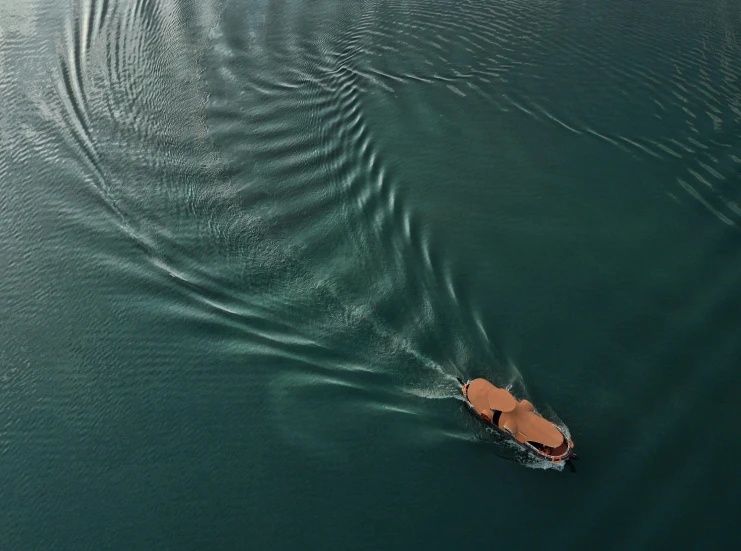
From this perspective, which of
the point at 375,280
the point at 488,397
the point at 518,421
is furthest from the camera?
the point at 375,280

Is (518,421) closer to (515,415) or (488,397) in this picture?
(515,415)

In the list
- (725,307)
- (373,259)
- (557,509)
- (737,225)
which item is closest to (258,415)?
(373,259)

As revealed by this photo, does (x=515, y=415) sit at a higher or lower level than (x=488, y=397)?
lower

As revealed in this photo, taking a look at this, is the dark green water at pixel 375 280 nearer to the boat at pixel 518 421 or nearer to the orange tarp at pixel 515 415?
the boat at pixel 518 421

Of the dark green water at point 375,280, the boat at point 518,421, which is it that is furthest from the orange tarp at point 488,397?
the dark green water at point 375,280

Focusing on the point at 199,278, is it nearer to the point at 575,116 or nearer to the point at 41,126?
the point at 41,126

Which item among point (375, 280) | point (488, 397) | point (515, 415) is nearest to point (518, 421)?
point (515, 415)
